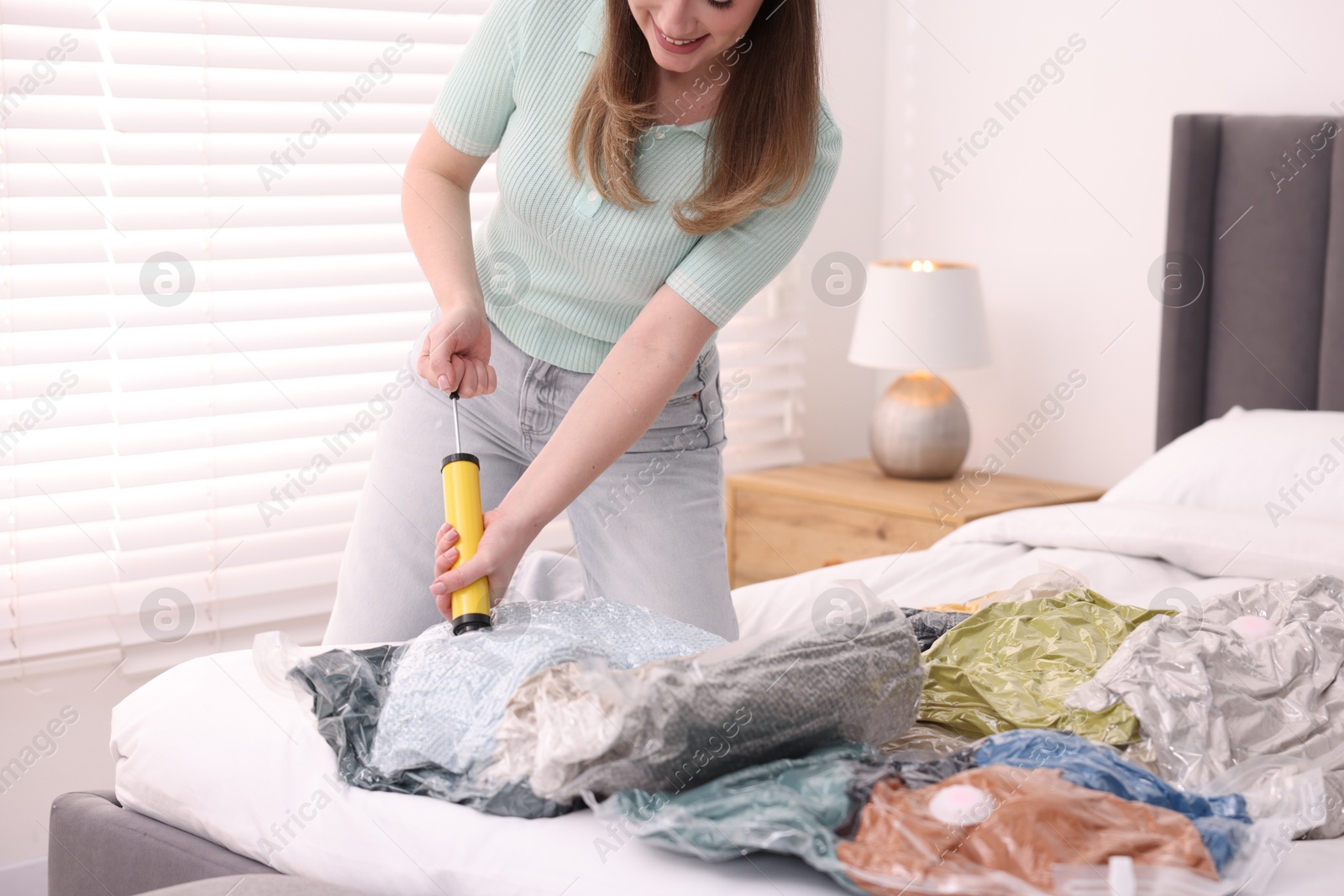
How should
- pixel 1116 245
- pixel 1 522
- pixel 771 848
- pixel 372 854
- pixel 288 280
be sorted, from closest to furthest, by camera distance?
pixel 771 848 < pixel 372 854 < pixel 1 522 < pixel 288 280 < pixel 1116 245

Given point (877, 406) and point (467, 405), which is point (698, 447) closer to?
point (467, 405)

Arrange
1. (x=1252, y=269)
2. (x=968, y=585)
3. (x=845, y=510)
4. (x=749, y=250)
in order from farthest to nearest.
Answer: (x=845, y=510) → (x=1252, y=269) → (x=968, y=585) → (x=749, y=250)

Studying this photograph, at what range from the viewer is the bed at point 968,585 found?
973mm

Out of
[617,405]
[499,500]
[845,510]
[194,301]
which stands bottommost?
[845,510]

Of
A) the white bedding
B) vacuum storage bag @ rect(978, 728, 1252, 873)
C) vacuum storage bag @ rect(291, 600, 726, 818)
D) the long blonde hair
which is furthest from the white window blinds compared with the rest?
vacuum storage bag @ rect(978, 728, 1252, 873)

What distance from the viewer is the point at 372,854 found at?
3.35ft

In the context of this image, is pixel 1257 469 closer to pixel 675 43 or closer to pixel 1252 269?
pixel 1252 269

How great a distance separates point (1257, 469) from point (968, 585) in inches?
25.9

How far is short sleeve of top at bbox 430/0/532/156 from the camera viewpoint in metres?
1.46

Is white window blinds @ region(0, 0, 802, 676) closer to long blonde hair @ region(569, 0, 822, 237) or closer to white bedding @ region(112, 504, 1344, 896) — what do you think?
white bedding @ region(112, 504, 1344, 896)

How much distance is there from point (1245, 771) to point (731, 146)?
821mm

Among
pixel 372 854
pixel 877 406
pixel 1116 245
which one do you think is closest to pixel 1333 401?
pixel 1116 245

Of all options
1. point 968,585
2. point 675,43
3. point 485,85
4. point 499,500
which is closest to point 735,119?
point 675,43

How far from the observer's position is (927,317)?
2818 mm
